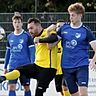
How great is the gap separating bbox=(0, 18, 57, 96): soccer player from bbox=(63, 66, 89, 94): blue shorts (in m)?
0.32

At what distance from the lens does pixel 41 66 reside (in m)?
9.84

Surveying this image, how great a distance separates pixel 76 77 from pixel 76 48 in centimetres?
54

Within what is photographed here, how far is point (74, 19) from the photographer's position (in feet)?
31.2

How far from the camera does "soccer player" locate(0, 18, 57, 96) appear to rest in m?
9.69

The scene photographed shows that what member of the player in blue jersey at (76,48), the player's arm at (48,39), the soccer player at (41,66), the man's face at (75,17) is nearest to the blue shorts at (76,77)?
the player in blue jersey at (76,48)

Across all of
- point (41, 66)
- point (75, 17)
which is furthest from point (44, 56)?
point (75, 17)

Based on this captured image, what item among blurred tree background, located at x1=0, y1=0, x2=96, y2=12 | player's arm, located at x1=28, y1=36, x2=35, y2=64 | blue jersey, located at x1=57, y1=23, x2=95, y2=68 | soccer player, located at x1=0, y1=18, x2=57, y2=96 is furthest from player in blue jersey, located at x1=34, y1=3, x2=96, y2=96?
blurred tree background, located at x1=0, y1=0, x2=96, y2=12

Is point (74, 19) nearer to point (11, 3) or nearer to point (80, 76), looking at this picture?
point (80, 76)

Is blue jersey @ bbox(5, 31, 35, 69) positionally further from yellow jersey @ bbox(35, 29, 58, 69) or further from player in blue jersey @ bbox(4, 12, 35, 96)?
yellow jersey @ bbox(35, 29, 58, 69)

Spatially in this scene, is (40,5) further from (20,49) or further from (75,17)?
(75,17)

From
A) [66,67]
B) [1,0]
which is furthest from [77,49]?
[1,0]

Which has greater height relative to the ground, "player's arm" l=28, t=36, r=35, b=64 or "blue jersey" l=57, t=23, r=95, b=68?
"blue jersey" l=57, t=23, r=95, b=68

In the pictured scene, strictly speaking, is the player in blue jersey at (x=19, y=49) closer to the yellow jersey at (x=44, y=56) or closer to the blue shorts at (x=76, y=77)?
the yellow jersey at (x=44, y=56)

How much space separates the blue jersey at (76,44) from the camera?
376 inches
